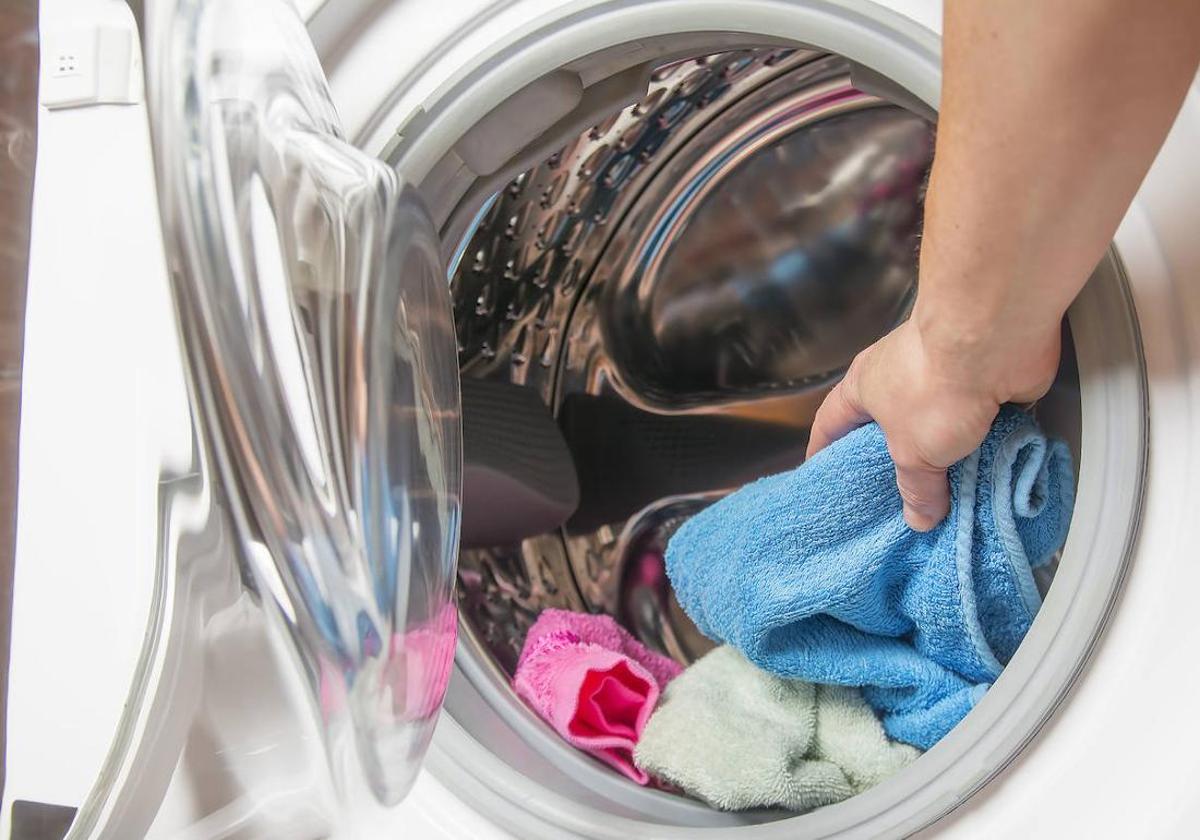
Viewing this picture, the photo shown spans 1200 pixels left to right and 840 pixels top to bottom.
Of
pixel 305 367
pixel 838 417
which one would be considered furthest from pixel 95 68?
pixel 838 417

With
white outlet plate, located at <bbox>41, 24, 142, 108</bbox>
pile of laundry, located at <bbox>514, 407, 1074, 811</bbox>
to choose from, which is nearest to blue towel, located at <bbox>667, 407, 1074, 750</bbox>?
pile of laundry, located at <bbox>514, 407, 1074, 811</bbox>

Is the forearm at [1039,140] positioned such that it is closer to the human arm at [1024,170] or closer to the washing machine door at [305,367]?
the human arm at [1024,170]

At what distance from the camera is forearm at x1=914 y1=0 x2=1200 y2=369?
0.34 meters

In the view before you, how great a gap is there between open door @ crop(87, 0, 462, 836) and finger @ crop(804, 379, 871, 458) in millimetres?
246

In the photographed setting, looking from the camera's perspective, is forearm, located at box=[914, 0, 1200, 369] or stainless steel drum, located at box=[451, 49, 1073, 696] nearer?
forearm, located at box=[914, 0, 1200, 369]

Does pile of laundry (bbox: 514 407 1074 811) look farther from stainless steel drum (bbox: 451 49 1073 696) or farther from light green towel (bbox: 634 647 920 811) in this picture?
stainless steel drum (bbox: 451 49 1073 696)

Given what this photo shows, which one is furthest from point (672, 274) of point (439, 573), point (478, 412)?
point (439, 573)

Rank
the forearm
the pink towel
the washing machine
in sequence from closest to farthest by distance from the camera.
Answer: the forearm → the washing machine → the pink towel

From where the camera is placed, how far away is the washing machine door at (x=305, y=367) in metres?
0.41

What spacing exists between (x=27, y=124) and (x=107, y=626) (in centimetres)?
52

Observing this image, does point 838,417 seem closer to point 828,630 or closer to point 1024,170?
point 828,630

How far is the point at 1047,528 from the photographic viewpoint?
0.59 meters

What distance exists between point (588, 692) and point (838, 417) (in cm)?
28

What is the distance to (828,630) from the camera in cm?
68
